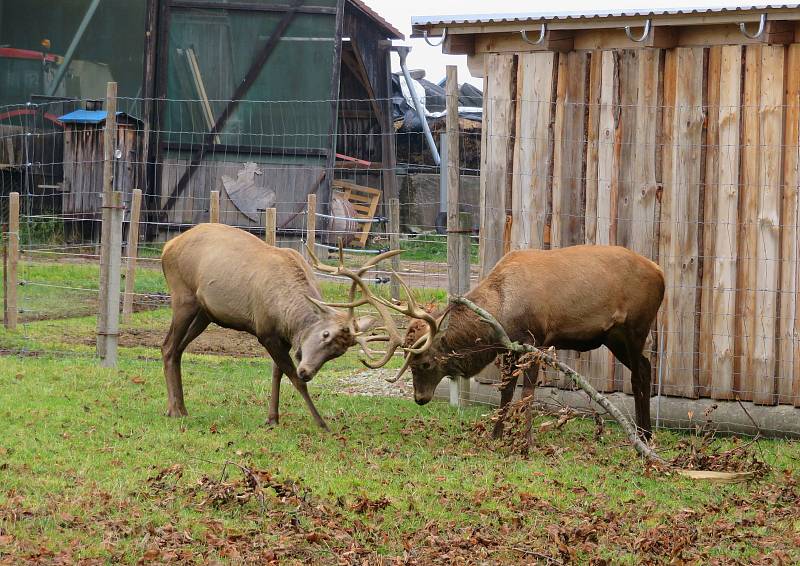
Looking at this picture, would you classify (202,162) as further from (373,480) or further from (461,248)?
(373,480)

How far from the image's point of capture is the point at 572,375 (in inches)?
337

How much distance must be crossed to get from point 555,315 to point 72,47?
18524 mm

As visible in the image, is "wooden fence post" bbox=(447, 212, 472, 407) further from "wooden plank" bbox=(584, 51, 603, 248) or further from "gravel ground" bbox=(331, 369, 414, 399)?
"wooden plank" bbox=(584, 51, 603, 248)

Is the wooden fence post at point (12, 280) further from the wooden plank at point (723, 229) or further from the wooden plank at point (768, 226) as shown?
the wooden plank at point (768, 226)

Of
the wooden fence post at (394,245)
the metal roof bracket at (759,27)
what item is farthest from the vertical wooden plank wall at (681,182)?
the wooden fence post at (394,245)

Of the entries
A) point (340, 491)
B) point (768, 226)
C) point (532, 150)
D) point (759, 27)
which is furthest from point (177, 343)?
point (759, 27)

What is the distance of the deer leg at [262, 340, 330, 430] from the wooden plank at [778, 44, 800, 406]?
12.6ft

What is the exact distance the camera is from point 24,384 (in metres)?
10.8

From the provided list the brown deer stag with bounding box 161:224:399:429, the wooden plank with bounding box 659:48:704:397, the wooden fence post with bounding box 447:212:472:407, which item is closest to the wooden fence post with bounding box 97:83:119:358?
the brown deer stag with bounding box 161:224:399:429

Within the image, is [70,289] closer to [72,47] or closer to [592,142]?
[592,142]

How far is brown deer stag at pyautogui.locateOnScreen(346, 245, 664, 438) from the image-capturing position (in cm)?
986

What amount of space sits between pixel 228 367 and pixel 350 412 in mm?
2720

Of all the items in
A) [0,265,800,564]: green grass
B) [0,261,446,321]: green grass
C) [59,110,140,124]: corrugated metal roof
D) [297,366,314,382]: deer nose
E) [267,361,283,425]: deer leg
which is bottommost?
[0,265,800,564]: green grass

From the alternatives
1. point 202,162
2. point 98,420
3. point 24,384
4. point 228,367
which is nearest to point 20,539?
point 98,420
